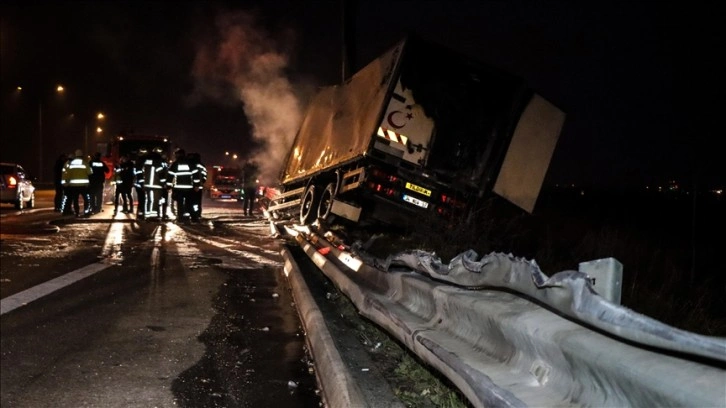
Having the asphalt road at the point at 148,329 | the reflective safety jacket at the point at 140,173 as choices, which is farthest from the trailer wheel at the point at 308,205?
the reflective safety jacket at the point at 140,173

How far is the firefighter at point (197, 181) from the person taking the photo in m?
15.8

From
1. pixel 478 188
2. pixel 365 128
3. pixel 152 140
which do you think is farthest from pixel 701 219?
pixel 152 140

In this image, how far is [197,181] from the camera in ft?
52.3

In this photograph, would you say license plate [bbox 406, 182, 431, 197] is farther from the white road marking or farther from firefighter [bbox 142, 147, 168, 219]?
firefighter [bbox 142, 147, 168, 219]

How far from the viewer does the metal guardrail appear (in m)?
1.71

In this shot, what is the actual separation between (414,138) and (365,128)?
0.86 meters

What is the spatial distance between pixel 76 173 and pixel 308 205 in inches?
285

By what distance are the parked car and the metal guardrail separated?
1924 centimetres

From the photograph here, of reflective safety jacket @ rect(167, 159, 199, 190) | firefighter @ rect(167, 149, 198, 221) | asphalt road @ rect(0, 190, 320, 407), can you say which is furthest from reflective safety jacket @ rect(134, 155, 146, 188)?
asphalt road @ rect(0, 190, 320, 407)

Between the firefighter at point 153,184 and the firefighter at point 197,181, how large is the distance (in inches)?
31.8

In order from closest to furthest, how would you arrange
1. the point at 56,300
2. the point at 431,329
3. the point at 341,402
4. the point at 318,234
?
the point at 341,402 < the point at 431,329 < the point at 56,300 < the point at 318,234

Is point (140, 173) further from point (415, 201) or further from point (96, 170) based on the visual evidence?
point (415, 201)

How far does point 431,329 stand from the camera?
3.74 m

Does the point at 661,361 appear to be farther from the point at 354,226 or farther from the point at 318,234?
the point at 354,226
